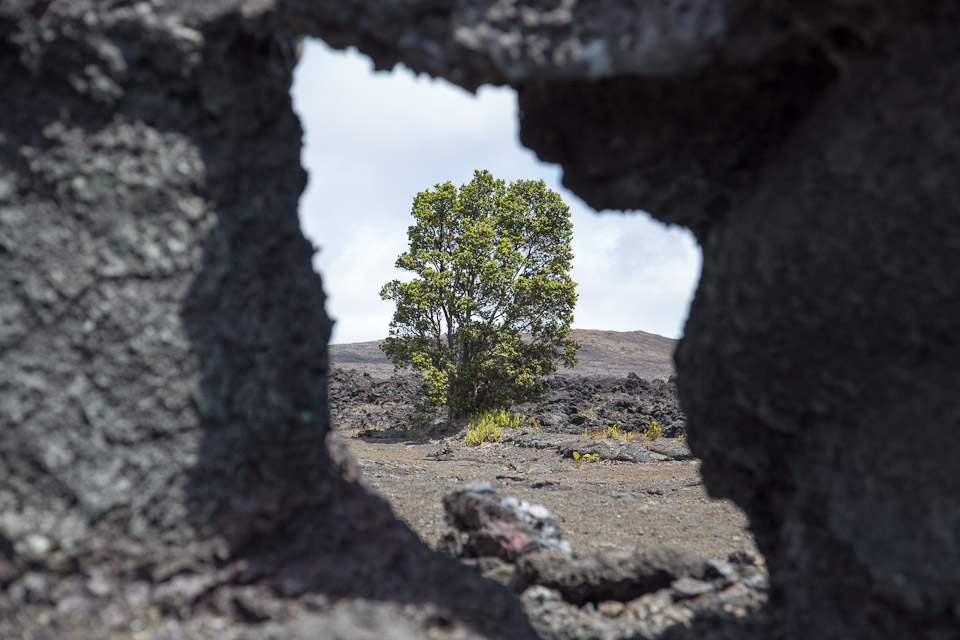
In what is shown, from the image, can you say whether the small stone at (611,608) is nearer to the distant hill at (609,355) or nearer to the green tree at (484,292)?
the green tree at (484,292)

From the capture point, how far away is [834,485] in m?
2.12

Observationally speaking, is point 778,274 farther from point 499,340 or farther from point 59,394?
point 499,340

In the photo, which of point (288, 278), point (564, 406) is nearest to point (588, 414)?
point (564, 406)

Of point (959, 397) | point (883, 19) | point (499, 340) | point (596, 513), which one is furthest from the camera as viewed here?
point (499, 340)

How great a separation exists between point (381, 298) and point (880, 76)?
558 inches

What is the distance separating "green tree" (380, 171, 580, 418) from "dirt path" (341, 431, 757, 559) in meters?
3.22

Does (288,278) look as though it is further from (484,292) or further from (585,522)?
(484,292)

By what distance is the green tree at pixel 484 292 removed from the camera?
49.1 feet

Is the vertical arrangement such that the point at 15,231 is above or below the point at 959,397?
above

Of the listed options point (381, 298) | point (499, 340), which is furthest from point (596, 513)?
point (381, 298)

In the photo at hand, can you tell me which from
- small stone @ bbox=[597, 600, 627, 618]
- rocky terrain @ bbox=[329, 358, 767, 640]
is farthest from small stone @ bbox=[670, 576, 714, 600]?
small stone @ bbox=[597, 600, 627, 618]

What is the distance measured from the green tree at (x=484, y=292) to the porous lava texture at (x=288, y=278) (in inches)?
487

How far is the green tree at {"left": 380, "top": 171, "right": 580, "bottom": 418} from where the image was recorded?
14953mm

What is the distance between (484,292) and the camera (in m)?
15.2
